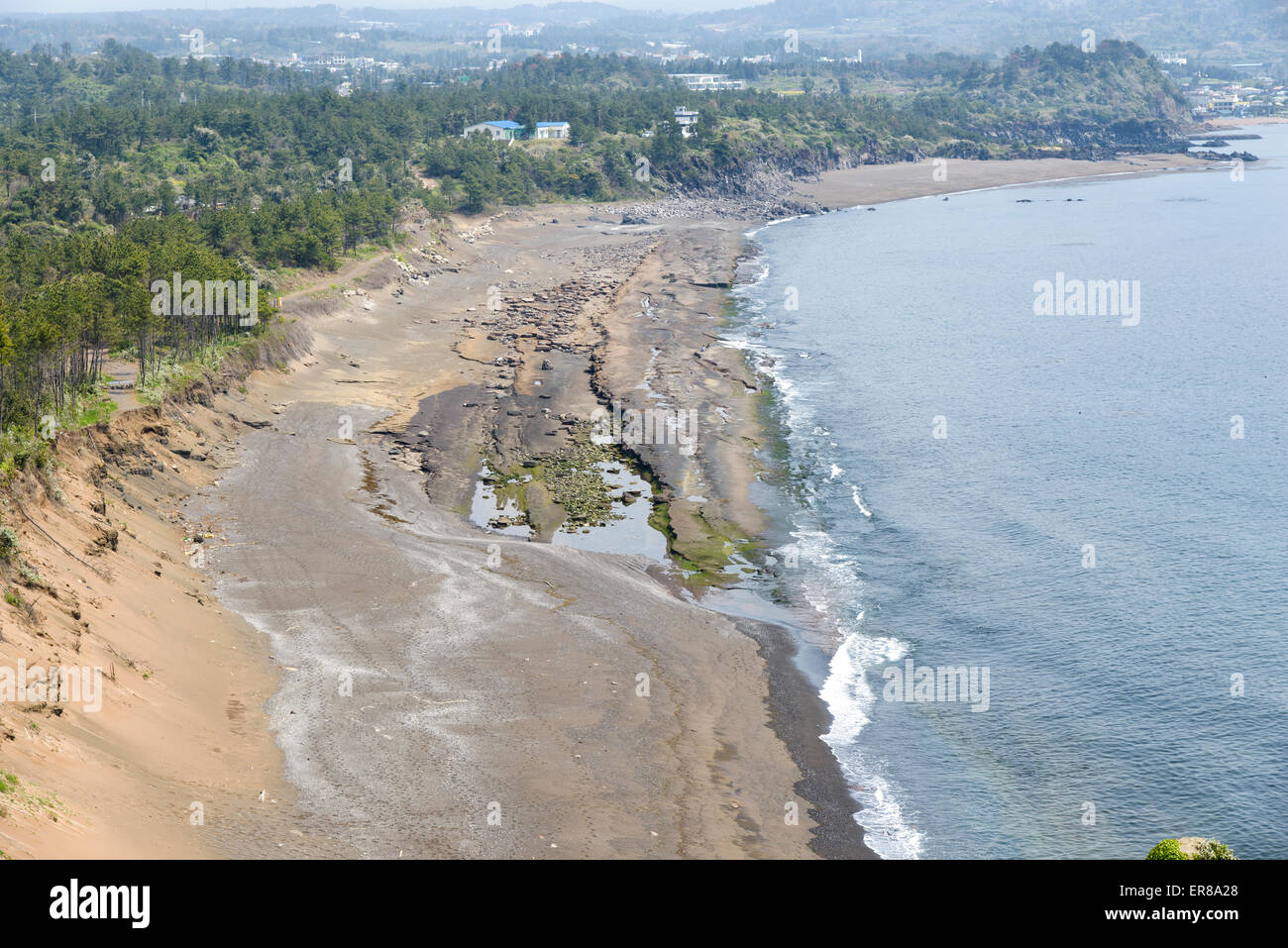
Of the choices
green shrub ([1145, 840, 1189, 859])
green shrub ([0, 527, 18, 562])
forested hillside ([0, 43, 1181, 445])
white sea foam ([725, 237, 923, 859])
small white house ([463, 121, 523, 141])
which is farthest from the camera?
small white house ([463, 121, 523, 141])

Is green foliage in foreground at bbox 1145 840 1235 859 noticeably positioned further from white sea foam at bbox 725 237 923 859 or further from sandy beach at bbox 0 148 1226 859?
sandy beach at bbox 0 148 1226 859

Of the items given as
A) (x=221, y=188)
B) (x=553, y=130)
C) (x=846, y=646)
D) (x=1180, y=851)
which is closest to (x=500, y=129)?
(x=553, y=130)

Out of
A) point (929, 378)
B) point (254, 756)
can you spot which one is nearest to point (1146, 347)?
point (929, 378)

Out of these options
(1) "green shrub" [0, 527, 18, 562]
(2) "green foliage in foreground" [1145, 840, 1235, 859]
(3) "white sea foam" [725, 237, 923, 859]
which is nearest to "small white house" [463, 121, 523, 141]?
(3) "white sea foam" [725, 237, 923, 859]

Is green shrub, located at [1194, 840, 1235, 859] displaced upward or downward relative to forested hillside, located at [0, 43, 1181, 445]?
downward

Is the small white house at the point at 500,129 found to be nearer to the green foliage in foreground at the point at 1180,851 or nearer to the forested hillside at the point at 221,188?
the forested hillside at the point at 221,188

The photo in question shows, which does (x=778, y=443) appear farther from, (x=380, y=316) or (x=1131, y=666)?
(x=380, y=316)
